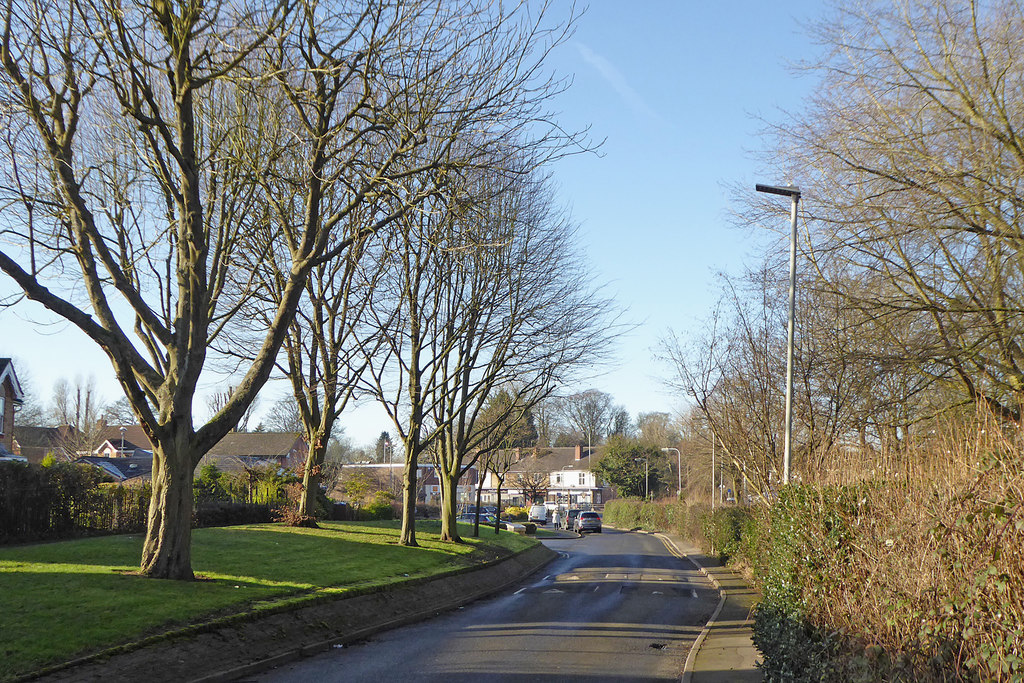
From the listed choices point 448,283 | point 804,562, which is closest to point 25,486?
point 448,283

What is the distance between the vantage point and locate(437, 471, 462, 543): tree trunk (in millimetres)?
30078

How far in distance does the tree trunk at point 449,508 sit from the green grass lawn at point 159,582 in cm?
349

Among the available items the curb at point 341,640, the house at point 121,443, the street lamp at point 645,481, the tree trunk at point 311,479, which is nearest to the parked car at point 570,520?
the street lamp at point 645,481

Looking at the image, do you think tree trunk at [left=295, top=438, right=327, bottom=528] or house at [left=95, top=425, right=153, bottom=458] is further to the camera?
house at [left=95, top=425, right=153, bottom=458]

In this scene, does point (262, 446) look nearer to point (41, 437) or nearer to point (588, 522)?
point (41, 437)

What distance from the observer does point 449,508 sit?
30.5 meters

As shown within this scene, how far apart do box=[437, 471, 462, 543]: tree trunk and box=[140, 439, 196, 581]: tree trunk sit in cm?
1601

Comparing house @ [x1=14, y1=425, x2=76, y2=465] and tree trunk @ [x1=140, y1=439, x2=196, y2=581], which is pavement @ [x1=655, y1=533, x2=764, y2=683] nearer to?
tree trunk @ [x1=140, y1=439, x2=196, y2=581]

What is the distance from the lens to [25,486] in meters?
19.0

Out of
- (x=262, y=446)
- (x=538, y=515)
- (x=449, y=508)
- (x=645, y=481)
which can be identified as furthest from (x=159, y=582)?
(x=645, y=481)

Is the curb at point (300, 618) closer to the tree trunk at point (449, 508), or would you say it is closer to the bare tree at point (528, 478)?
the tree trunk at point (449, 508)

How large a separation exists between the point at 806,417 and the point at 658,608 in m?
6.71

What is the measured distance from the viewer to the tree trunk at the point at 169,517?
14.3 meters

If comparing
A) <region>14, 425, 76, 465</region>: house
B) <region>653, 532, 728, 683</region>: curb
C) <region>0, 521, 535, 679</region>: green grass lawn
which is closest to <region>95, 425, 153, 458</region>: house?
<region>14, 425, 76, 465</region>: house
